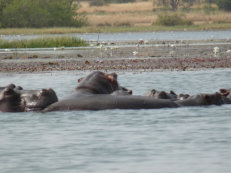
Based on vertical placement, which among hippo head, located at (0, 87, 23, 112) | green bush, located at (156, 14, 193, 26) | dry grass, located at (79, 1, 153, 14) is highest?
dry grass, located at (79, 1, 153, 14)

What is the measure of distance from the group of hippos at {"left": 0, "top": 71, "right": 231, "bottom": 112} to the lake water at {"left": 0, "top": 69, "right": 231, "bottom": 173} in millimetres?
144

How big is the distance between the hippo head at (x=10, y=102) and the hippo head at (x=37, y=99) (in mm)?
108

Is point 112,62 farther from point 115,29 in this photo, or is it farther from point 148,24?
point 148,24

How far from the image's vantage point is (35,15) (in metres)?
71.8

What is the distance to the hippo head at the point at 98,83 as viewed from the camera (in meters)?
13.3

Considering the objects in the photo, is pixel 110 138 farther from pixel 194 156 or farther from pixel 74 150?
pixel 194 156

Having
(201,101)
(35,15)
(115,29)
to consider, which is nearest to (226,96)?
(201,101)

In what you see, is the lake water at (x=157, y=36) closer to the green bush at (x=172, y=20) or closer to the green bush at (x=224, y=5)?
the green bush at (x=172, y=20)

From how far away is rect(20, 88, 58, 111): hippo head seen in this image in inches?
520

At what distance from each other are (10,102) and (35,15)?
59036 mm

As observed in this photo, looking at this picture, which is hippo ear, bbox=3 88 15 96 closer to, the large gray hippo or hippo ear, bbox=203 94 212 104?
the large gray hippo

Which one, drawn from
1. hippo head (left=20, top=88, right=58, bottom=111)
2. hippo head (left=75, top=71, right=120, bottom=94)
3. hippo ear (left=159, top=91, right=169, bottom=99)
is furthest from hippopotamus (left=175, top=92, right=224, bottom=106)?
hippo head (left=20, top=88, right=58, bottom=111)

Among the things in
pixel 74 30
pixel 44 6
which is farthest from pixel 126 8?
pixel 74 30

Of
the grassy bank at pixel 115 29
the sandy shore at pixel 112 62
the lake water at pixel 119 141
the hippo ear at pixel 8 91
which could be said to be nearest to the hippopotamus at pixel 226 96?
the lake water at pixel 119 141
